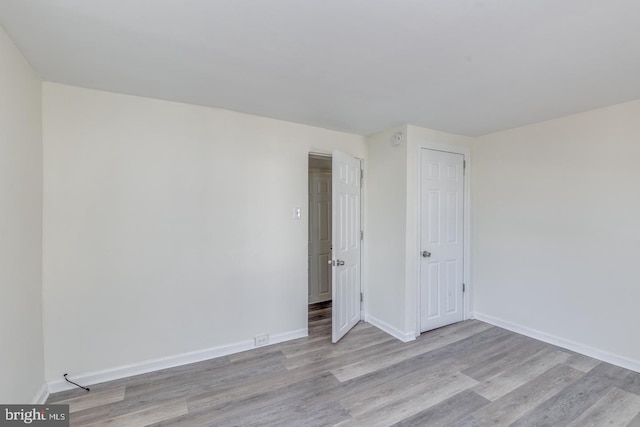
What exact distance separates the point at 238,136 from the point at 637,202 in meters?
3.64

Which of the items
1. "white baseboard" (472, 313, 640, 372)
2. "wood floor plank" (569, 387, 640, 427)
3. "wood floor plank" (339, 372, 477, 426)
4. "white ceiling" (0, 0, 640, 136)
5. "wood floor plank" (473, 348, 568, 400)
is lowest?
"wood floor plank" (569, 387, 640, 427)

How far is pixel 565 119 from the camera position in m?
2.79

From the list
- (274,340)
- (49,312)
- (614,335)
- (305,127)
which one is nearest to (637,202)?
(614,335)

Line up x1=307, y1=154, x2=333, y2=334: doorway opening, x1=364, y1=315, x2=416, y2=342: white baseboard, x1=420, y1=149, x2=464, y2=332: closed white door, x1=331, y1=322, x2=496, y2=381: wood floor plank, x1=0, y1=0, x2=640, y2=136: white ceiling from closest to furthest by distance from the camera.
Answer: x1=0, y1=0, x2=640, y2=136: white ceiling
x1=331, y1=322, x2=496, y2=381: wood floor plank
x1=364, y1=315, x2=416, y2=342: white baseboard
x1=420, y1=149, x2=464, y2=332: closed white door
x1=307, y1=154, x2=333, y2=334: doorway opening

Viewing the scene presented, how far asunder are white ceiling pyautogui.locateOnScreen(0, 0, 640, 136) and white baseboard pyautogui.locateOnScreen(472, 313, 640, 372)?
7.50 ft

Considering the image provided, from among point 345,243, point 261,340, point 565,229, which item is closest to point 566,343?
point 565,229

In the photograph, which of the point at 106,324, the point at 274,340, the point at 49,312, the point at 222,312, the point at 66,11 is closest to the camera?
the point at 66,11

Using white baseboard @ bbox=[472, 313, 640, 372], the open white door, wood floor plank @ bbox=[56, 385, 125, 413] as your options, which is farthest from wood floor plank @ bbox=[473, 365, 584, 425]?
wood floor plank @ bbox=[56, 385, 125, 413]

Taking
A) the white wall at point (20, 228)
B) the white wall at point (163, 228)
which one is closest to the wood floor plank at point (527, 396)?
the white wall at point (163, 228)

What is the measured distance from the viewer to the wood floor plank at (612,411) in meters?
1.84

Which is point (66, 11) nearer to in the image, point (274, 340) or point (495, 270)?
point (274, 340)

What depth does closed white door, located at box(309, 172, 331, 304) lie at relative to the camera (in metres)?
4.26

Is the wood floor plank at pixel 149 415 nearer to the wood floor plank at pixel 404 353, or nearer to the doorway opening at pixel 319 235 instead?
the wood floor plank at pixel 404 353

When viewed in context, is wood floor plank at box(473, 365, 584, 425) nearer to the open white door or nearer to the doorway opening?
the open white door
